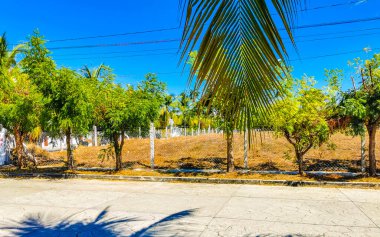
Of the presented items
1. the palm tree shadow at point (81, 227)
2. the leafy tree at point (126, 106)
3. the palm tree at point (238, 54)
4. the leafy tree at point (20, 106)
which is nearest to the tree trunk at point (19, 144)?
the leafy tree at point (20, 106)

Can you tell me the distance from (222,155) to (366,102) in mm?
6963

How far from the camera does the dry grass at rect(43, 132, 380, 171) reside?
1259 centimetres

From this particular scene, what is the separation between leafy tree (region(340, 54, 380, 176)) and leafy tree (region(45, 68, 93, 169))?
330 inches

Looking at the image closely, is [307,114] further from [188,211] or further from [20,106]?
[20,106]

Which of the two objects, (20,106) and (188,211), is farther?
(20,106)

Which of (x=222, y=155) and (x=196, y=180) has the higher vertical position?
(x=222, y=155)

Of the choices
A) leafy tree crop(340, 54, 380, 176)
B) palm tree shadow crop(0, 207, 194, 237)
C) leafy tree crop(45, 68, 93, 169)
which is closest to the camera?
palm tree shadow crop(0, 207, 194, 237)

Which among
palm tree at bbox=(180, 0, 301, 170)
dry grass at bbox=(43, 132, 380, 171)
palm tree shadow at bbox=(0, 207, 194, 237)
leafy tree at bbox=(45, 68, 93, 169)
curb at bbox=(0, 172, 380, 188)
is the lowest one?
palm tree shadow at bbox=(0, 207, 194, 237)

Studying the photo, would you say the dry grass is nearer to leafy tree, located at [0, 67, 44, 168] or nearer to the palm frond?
leafy tree, located at [0, 67, 44, 168]

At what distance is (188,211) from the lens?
6.89 m

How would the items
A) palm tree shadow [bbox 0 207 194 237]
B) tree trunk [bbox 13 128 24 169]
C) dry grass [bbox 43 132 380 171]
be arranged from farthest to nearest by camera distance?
tree trunk [bbox 13 128 24 169]
dry grass [bbox 43 132 380 171]
palm tree shadow [bbox 0 207 194 237]

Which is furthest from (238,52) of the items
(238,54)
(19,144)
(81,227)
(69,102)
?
(19,144)

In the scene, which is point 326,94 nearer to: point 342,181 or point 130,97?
point 342,181

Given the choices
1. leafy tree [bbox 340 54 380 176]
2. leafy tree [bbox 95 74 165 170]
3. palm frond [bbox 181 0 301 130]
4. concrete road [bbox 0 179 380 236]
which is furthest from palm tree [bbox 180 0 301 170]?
leafy tree [bbox 95 74 165 170]
